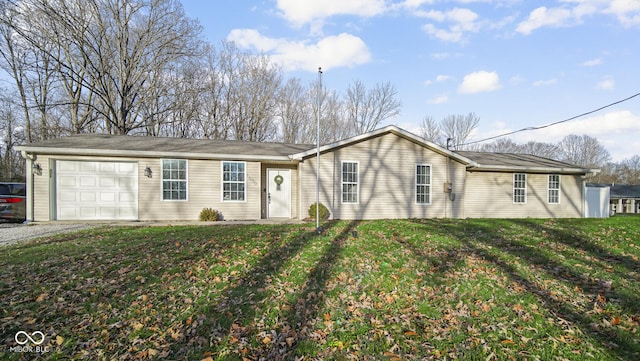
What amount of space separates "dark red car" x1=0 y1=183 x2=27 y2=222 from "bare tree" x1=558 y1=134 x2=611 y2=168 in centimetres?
6272

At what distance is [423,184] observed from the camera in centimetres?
1345

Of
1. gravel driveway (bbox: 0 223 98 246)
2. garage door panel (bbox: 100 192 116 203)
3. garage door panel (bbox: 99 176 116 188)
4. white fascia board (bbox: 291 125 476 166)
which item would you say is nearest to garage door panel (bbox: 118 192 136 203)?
garage door panel (bbox: 100 192 116 203)

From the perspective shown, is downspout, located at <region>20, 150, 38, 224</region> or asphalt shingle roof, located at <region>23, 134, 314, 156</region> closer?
downspout, located at <region>20, 150, 38, 224</region>

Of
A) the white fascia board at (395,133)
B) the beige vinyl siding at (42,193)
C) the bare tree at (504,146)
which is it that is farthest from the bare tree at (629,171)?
the beige vinyl siding at (42,193)

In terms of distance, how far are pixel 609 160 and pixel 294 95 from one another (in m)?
51.1

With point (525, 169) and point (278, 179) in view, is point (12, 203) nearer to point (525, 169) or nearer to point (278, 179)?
point (278, 179)

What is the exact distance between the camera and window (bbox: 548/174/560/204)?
595 inches

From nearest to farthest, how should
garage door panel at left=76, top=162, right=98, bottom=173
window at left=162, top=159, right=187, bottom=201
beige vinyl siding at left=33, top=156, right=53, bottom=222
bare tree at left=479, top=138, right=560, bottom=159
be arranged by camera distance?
beige vinyl siding at left=33, top=156, right=53, bottom=222, garage door panel at left=76, top=162, right=98, bottom=173, window at left=162, top=159, right=187, bottom=201, bare tree at left=479, top=138, right=560, bottom=159

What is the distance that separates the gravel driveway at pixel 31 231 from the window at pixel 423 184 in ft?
38.2

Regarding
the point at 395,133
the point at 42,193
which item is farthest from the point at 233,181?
the point at 395,133

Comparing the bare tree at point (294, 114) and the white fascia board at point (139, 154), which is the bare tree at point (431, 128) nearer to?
the bare tree at point (294, 114)

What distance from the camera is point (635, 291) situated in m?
4.79

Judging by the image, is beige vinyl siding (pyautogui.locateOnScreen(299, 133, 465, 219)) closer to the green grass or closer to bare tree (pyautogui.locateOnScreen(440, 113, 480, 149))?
the green grass

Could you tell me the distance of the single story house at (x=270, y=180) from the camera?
37.0 feet
